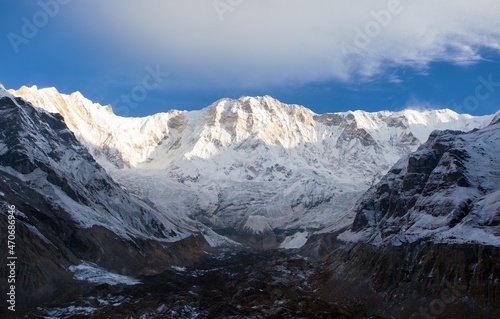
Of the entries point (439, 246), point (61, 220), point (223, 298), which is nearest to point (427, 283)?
point (439, 246)

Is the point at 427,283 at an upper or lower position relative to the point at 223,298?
lower

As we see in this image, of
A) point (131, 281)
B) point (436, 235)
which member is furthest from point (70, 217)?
point (436, 235)

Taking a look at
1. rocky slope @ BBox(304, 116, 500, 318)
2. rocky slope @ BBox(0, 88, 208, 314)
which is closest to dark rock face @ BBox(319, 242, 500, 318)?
rocky slope @ BBox(304, 116, 500, 318)

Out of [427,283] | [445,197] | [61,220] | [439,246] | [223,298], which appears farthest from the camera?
[61,220]

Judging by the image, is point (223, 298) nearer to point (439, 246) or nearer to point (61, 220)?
point (439, 246)

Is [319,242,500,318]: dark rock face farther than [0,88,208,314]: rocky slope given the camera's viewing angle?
No

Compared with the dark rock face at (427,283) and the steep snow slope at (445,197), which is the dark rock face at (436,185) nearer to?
the steep snow slope at (445,197)

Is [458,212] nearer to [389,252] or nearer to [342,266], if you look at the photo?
[389,252]

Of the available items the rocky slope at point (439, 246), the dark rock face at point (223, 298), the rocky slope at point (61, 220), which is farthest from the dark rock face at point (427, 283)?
the rocky slope at point (61, 220)

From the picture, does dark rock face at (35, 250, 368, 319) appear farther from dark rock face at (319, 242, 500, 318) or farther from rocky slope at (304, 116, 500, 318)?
rocky slope at (304, 116, 500, 318)
